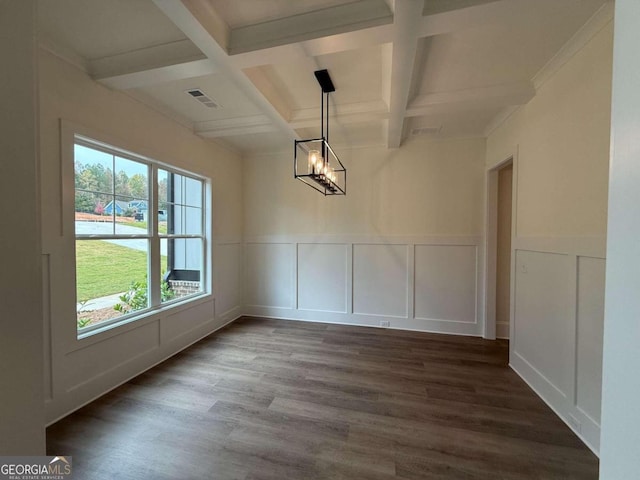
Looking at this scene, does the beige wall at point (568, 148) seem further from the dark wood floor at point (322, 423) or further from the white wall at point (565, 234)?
the dark wood floor at point (322, 423)

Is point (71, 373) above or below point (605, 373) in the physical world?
below

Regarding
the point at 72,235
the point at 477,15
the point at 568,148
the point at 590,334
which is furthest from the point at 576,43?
the point at 72,235

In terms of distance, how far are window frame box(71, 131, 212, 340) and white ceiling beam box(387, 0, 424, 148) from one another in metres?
2.60

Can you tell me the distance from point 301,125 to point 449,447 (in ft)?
11.0

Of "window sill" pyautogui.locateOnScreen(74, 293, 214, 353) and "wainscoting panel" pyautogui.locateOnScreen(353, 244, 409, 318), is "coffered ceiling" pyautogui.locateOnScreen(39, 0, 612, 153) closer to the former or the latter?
"wainscoting panel" pyautogui.locateOnScreen(353, 244, 409, 318)

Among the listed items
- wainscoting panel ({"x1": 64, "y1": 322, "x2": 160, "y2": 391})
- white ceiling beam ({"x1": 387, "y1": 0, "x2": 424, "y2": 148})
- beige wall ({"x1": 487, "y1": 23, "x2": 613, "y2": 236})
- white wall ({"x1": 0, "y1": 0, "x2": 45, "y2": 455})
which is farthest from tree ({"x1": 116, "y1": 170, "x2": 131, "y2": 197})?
beige wall ({"x1": 487, "y1": 23, "x2": 613, "y2": 236})

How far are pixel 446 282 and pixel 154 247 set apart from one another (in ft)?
12.8

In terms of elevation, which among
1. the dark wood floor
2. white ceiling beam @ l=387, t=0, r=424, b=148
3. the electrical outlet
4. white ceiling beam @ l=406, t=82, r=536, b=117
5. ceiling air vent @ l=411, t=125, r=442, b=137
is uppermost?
ceiling air vent @ l=411, t=125, r=442, b=137

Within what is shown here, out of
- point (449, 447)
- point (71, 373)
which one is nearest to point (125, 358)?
point (71, 373)

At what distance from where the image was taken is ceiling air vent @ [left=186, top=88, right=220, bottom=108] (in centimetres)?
269

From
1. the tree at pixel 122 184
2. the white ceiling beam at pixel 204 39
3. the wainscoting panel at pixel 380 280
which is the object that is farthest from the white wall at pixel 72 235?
the wainscoting panel at pixel 380 280

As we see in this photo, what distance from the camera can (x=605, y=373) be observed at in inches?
21.9

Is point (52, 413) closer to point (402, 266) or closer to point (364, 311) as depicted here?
point (364, 311)

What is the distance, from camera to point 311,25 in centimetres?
178
